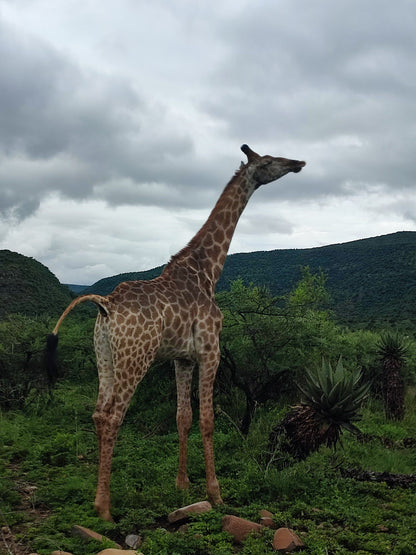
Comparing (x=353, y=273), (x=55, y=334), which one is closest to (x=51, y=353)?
(x=55, y=334)

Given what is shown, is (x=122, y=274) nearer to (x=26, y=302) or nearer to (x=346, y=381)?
(x=26, y=302)

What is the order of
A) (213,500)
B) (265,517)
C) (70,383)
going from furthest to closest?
1. (70,383)
2. (213,500)
3. (265,517)

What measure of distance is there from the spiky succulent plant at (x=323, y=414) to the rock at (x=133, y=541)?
8.67 feet

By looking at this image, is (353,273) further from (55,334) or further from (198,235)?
(55,334)

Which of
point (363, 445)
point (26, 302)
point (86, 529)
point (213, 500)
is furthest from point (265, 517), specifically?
point (26, 302)

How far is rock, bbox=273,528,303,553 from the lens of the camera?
474cm

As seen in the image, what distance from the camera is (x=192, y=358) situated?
661 cm

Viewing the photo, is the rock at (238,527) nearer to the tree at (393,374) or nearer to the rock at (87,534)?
the rock at (87,534)

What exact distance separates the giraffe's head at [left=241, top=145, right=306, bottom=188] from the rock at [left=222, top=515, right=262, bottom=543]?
172 inches

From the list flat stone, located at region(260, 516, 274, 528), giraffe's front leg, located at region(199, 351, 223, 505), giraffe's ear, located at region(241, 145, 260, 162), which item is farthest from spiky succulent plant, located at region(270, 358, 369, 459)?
giraffe's ear, located at region(241, 145, 260, 162)

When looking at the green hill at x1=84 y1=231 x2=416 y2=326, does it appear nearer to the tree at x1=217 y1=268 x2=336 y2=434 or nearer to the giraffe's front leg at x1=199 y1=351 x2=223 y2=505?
the tree at x1=217 y1=268 x2=336 y2=434

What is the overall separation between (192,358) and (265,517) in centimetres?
197

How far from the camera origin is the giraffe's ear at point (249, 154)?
24.8 feet

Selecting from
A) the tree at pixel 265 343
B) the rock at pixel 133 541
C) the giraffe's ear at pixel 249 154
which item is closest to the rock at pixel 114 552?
the rock at pixel 133 541
